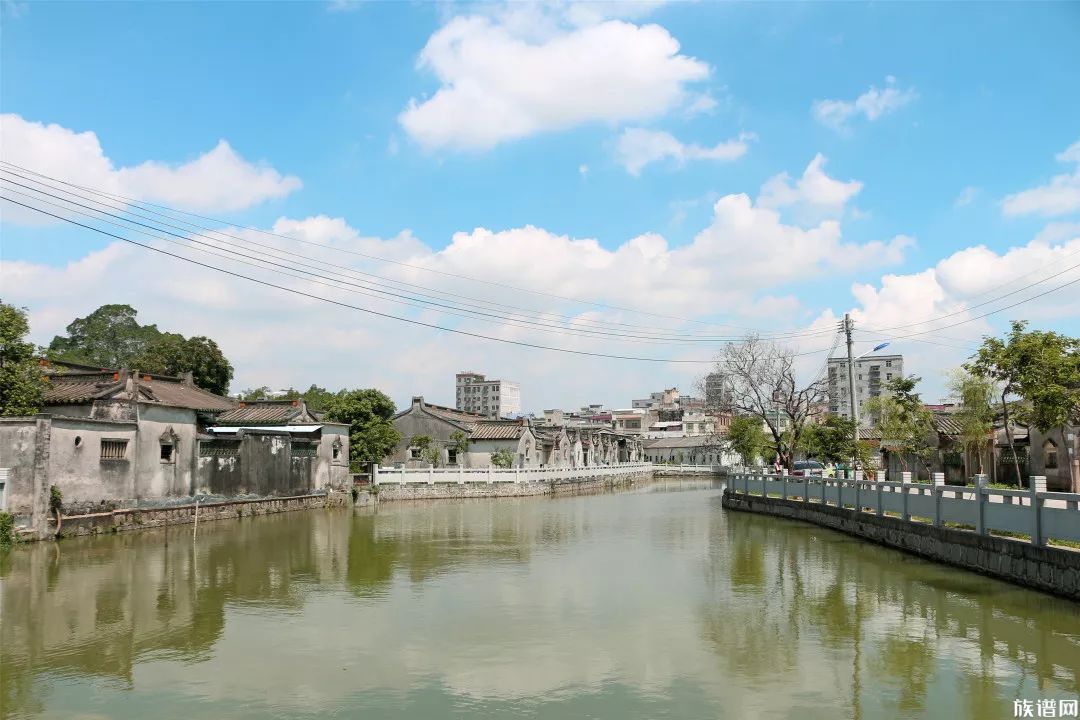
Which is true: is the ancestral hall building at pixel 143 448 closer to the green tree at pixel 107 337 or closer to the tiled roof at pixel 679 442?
the green tree at pixel 107 337

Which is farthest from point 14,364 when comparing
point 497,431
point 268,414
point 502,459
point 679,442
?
point 679,442

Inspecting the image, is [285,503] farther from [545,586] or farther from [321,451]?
[545,586]

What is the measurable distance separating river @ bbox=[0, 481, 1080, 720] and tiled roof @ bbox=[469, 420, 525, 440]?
2849 cm

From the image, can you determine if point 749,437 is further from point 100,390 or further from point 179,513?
point 100,390

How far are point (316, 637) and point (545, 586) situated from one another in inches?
A: 190

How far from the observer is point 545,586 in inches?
567

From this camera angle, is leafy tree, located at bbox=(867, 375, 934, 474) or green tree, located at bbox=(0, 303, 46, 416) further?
leafy tree, located at bbox=(867, 375, 934, 474)

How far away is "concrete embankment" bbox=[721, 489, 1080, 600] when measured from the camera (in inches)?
470

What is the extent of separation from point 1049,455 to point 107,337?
64.8 meters

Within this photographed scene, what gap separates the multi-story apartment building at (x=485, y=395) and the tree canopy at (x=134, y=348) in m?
60.7

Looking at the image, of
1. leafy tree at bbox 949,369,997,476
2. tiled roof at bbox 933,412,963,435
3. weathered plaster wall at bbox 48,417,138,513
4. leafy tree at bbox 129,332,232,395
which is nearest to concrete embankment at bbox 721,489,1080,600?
leafy tree at bbox 949,369,997,476

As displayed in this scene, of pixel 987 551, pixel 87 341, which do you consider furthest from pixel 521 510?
pixel 87 341

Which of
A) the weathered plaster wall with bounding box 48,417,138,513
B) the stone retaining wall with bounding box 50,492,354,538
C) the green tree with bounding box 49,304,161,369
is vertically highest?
the green tree with bounding box 49,304,161,369

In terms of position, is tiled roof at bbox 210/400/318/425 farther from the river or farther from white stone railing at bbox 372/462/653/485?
the river
